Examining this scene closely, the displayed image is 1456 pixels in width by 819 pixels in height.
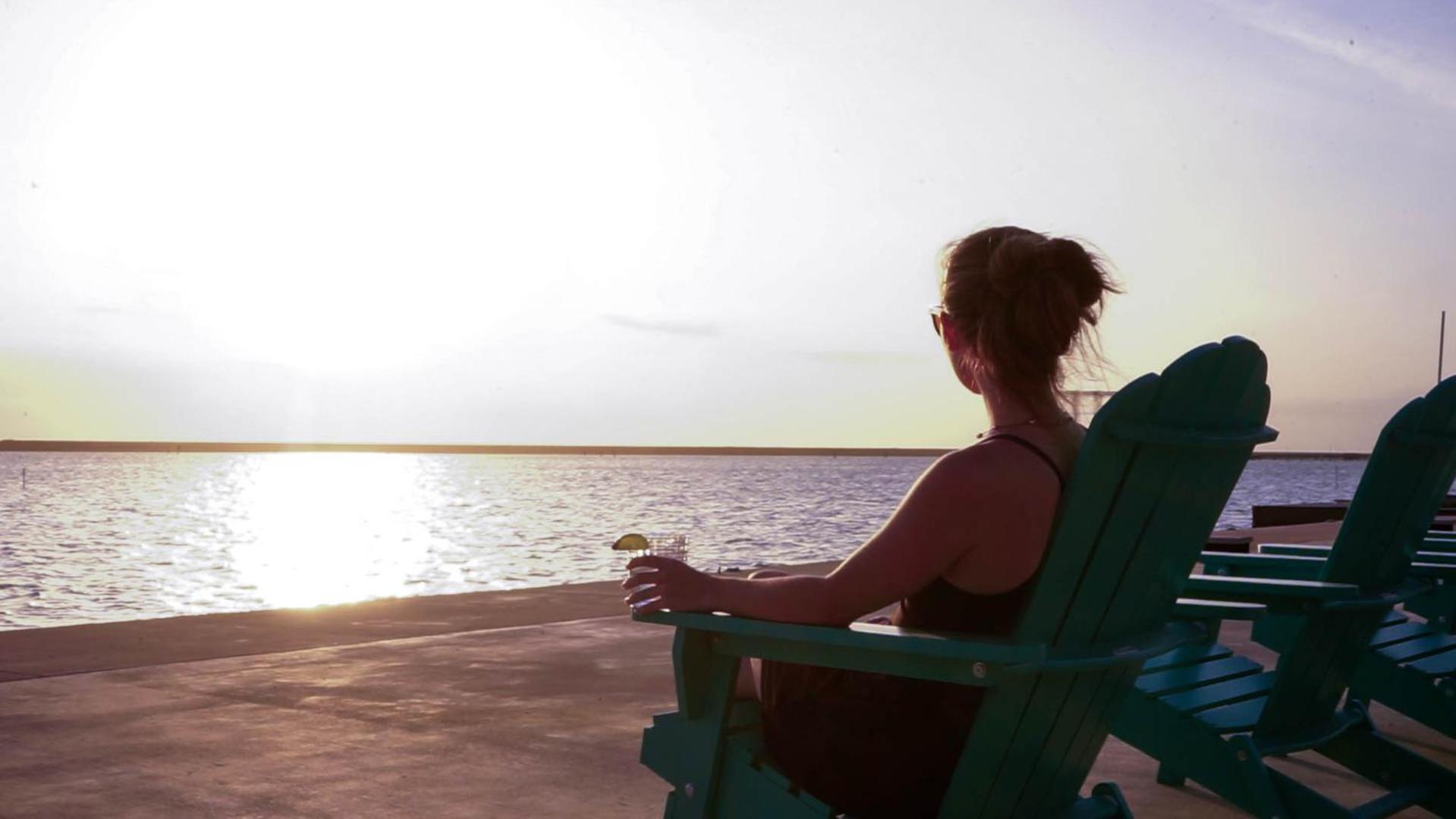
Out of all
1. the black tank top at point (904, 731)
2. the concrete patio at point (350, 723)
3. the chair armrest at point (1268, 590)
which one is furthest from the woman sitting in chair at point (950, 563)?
the concrete patio at point (350, 723)

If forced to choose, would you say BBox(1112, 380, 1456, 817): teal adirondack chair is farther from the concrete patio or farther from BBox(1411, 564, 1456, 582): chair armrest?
the concrete patio

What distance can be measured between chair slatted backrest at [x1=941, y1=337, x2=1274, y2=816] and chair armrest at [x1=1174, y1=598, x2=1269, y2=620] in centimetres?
14

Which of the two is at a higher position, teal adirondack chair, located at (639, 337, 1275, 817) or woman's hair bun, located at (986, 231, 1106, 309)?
woman's hair bun, located at (986, 231, 1106, 309)

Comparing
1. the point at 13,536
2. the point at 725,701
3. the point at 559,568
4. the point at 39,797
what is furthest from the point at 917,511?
the point at 13,536

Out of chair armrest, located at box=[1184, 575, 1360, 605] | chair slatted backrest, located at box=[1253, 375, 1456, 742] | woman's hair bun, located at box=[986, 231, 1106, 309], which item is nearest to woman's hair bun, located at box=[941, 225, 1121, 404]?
woman's hair bun, located at box=[986, 231, 1106, 309]

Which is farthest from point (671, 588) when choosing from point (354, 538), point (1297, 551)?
point (354, 538)

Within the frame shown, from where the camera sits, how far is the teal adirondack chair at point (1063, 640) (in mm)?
2070

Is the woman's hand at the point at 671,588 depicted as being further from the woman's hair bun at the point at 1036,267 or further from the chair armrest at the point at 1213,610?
the chair armrest at the point at 1213,610

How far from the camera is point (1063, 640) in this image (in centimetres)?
215

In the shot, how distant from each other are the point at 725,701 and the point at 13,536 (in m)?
38.0

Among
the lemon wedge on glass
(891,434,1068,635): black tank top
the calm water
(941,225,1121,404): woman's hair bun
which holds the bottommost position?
the calm water

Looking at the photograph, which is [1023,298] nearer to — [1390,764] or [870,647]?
[870,647]

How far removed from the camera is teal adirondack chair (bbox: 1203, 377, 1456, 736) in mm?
3143

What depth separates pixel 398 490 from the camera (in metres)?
93.0
